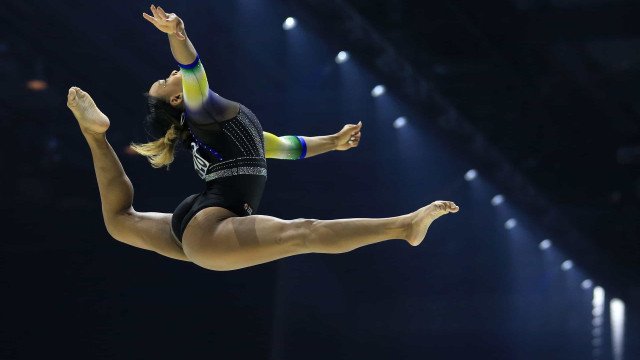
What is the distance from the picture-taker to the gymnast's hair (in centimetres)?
254

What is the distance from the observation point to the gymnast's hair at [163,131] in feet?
8.33

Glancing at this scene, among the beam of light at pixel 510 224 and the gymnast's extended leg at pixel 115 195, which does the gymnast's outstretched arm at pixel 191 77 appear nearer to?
the gymnast's extended leg at pixel 115 195

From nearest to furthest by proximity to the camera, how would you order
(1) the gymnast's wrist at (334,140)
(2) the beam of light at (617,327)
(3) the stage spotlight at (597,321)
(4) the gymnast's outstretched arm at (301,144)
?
1. (4) the gymnast's outstretched arm at (301,144)
2. (1) the gymnast's wrist at (334,140)
3. (2) the beam of light at (617,327)
4. (3) the stage spotlight at (597,321)

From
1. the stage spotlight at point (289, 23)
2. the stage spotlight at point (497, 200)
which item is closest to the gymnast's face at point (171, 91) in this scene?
the stage spotlight at point (289, 23)

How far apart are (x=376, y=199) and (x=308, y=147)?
178 centimetres

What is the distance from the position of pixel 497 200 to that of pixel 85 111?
9.56ft

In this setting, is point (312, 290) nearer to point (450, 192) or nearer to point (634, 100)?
point (450, 192)

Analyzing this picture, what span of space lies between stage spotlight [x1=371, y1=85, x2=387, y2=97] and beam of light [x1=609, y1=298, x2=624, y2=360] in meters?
1.73

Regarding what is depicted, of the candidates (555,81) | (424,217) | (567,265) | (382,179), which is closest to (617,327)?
(567,265)

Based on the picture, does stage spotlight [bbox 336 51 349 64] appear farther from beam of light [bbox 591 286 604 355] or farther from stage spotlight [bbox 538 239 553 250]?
beam of light [bbox 591 286 604 355]

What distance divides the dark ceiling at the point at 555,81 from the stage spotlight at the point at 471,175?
0.23 meters

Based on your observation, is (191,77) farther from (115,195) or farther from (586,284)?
(586,284)

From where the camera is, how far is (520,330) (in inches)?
176

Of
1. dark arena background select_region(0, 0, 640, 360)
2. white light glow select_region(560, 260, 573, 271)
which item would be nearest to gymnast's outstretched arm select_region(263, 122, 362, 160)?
dark arena background select_region(0, 0, 640, 360)
